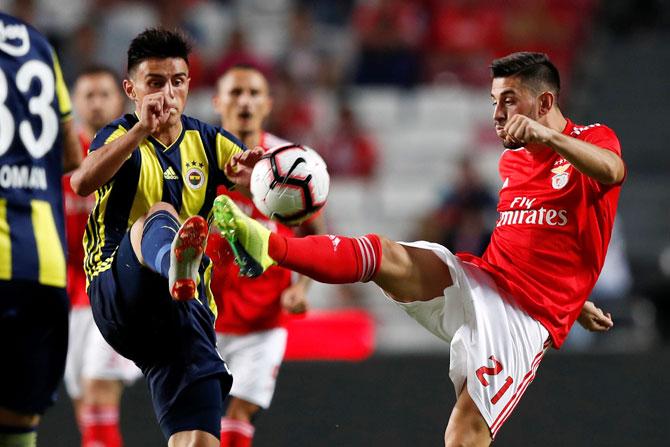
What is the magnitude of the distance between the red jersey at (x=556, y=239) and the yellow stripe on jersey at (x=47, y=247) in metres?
1.78

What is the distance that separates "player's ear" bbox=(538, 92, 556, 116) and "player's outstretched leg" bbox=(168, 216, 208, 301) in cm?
164

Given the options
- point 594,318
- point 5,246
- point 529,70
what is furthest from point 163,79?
point 594,318

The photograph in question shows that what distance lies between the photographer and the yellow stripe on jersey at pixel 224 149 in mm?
4262

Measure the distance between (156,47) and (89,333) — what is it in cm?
268

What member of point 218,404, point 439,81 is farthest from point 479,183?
point 218,404

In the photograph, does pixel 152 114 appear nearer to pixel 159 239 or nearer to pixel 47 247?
pixel 159 239

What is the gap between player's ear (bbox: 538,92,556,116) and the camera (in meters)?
4.48

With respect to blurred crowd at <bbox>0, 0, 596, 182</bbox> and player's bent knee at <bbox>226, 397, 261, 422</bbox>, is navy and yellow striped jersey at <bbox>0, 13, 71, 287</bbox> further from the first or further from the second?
blurred crowd at <bbox>0, 0, 596, 182</bbox>

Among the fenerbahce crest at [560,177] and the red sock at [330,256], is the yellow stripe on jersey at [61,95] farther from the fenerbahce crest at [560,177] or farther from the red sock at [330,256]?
the fenerbahce crest at [560,177]

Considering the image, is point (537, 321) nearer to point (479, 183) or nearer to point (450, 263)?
point (450, 263)

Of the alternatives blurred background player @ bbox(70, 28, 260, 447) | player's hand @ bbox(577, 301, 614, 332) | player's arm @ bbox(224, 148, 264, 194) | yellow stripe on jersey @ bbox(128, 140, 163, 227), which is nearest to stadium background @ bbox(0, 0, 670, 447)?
player's hand @ bbox(577, 301, 614, 332)

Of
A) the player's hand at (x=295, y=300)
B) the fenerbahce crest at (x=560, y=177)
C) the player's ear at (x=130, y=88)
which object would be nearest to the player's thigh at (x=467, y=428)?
the fenerbahce crest at (x=560, y=177)

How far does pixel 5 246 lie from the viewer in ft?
11.8

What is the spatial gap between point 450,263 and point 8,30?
1.90 m
